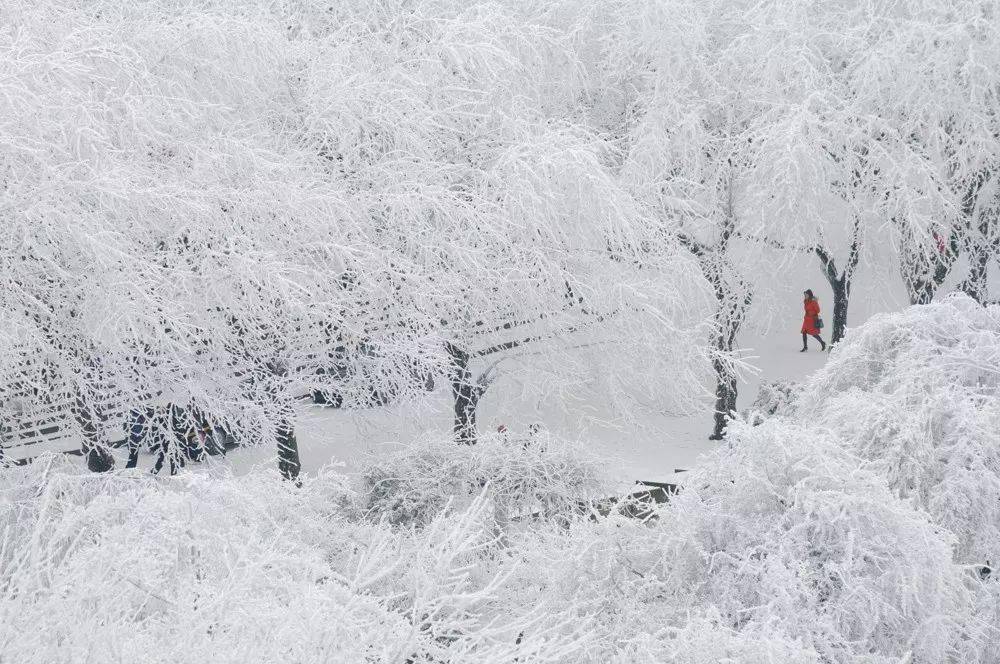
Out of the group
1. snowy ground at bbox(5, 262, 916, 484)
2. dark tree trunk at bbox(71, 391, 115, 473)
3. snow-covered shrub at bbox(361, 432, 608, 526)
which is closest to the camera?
snow-covered shrub at bbox(361, 432, 608, 526)

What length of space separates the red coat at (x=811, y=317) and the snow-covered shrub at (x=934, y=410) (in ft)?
47.3

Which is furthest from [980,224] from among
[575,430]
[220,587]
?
[220,587]

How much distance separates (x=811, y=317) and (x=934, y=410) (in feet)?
52.9

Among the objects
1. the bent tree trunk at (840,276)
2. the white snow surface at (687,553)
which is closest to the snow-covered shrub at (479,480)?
the white snow surface at (687,553)

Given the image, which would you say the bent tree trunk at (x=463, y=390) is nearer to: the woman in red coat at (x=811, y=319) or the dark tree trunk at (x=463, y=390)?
the dark tree trunk at (x=463, y=390)

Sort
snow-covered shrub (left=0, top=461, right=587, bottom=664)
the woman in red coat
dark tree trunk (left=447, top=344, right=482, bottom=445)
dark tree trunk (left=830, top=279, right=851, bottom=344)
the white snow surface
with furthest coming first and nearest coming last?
1. the woman in red coat
2. dark tree trunk (left=830, top=279, right=851, bottom=344)
3. dark tree trunk (left=447, top=344, right=482, bottom=445)
4. the white snow surface
5. snow-covered shrub (left=0, top=461, right=587, bottom=664)

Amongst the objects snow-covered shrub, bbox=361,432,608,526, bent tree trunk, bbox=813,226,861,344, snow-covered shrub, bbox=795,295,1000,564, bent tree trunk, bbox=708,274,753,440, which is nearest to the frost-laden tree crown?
bent tree trunk, bbox=708,274,753,440

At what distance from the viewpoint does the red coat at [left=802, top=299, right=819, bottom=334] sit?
25.1m

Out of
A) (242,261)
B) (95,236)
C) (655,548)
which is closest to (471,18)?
(242,261)

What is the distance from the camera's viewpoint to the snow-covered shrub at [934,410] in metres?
9.18

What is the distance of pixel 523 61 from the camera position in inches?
682

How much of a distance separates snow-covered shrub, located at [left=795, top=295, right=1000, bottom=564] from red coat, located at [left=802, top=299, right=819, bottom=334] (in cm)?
1442

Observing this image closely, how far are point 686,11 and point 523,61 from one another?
2.99 m

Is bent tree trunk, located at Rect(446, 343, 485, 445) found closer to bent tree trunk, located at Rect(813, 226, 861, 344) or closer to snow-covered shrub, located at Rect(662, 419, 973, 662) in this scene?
bent tree trunk, located at Rect(813, 226, 861, 344)
